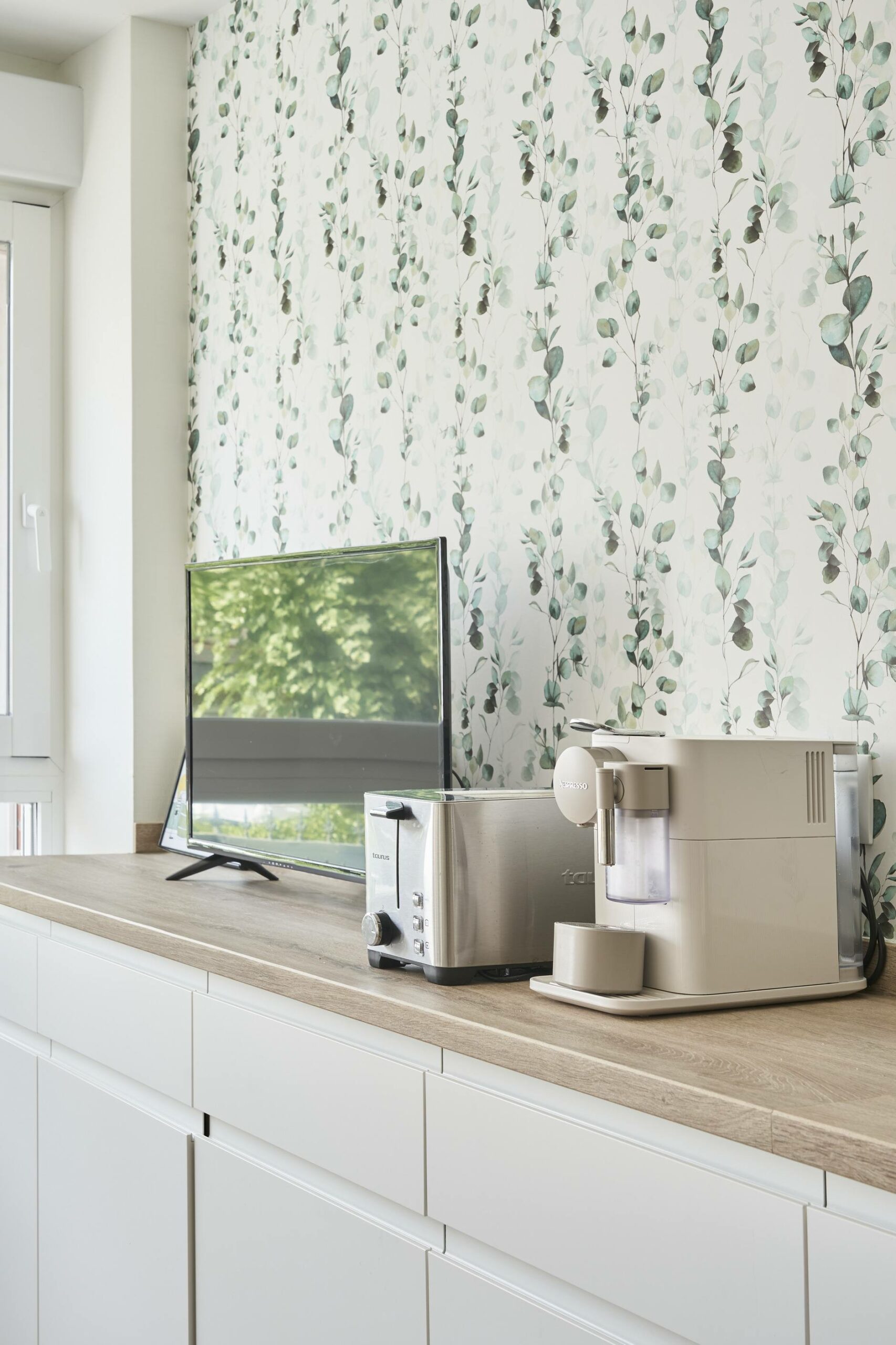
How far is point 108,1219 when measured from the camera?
1984 mm

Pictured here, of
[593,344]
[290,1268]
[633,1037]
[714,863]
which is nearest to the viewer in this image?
[633,1037]

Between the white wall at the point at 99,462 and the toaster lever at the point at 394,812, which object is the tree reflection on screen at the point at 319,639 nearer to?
the toaster lever at the point at 394,812

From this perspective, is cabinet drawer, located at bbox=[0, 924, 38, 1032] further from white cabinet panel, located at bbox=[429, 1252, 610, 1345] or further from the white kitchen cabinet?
white cabinet panel, located at bbox=[429, 1252, 610, 1345]

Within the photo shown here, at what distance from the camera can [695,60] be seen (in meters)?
1.75

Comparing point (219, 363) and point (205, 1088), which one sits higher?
point (219, 363)

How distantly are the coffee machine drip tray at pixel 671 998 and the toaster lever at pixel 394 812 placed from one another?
0.84 feet

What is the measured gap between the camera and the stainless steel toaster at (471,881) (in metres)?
1.48

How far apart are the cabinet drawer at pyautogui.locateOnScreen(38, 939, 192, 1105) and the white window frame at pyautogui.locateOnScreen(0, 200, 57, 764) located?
3.61ft

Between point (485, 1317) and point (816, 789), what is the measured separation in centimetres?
63

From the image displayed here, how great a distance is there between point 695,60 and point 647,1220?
1452 mm

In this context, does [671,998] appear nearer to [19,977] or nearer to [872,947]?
[872,947]

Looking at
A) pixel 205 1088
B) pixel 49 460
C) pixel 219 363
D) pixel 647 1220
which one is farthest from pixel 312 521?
pixel 647 1220

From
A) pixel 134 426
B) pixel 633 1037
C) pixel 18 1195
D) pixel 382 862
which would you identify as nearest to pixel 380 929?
pixel 382 862

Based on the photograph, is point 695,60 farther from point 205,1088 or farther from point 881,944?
point 205,1088
